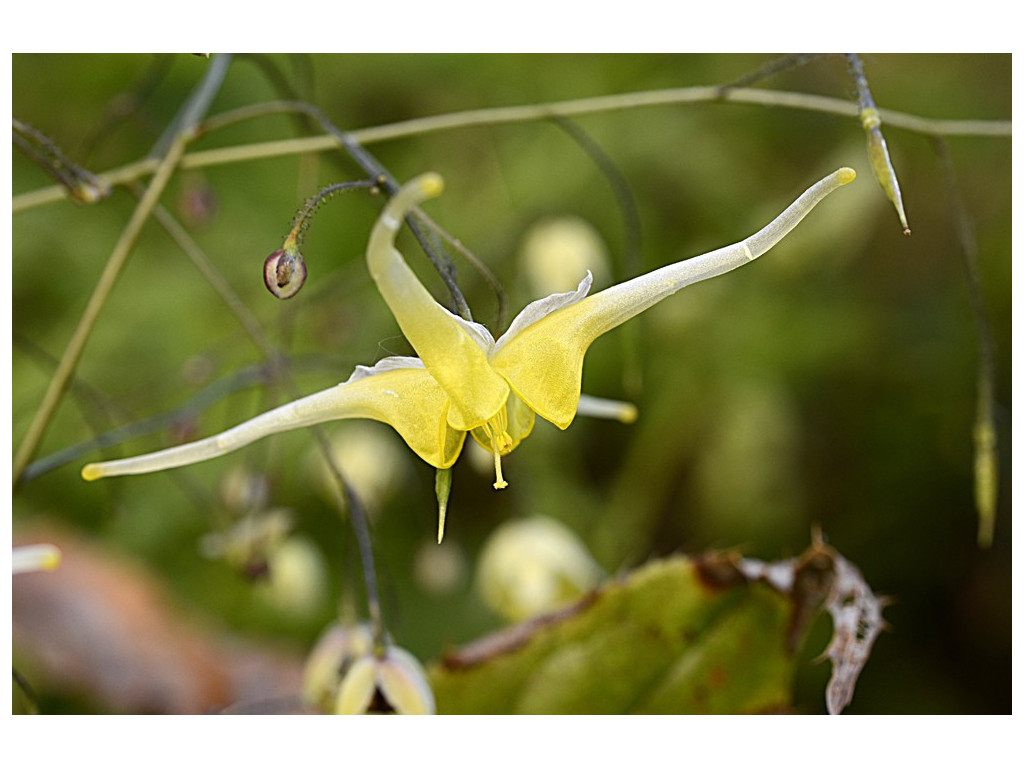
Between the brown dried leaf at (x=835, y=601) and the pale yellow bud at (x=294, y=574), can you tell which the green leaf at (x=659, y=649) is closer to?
the brown dried leaf at (x=835, y=601)

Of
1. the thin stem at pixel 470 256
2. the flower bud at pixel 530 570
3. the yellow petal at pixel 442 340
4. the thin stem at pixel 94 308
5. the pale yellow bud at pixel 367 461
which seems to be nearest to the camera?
the yellow petal at pixel 442 340

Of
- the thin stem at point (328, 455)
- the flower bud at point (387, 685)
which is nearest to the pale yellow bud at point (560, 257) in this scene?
the thin stem at point (328, 455)

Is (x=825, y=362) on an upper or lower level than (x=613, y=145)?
lower

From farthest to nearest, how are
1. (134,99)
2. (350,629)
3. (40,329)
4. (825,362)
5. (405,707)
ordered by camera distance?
(825,362), (40,329), (134,99), (350,629), (405,707)

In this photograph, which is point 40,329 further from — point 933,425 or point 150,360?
point 933,425
